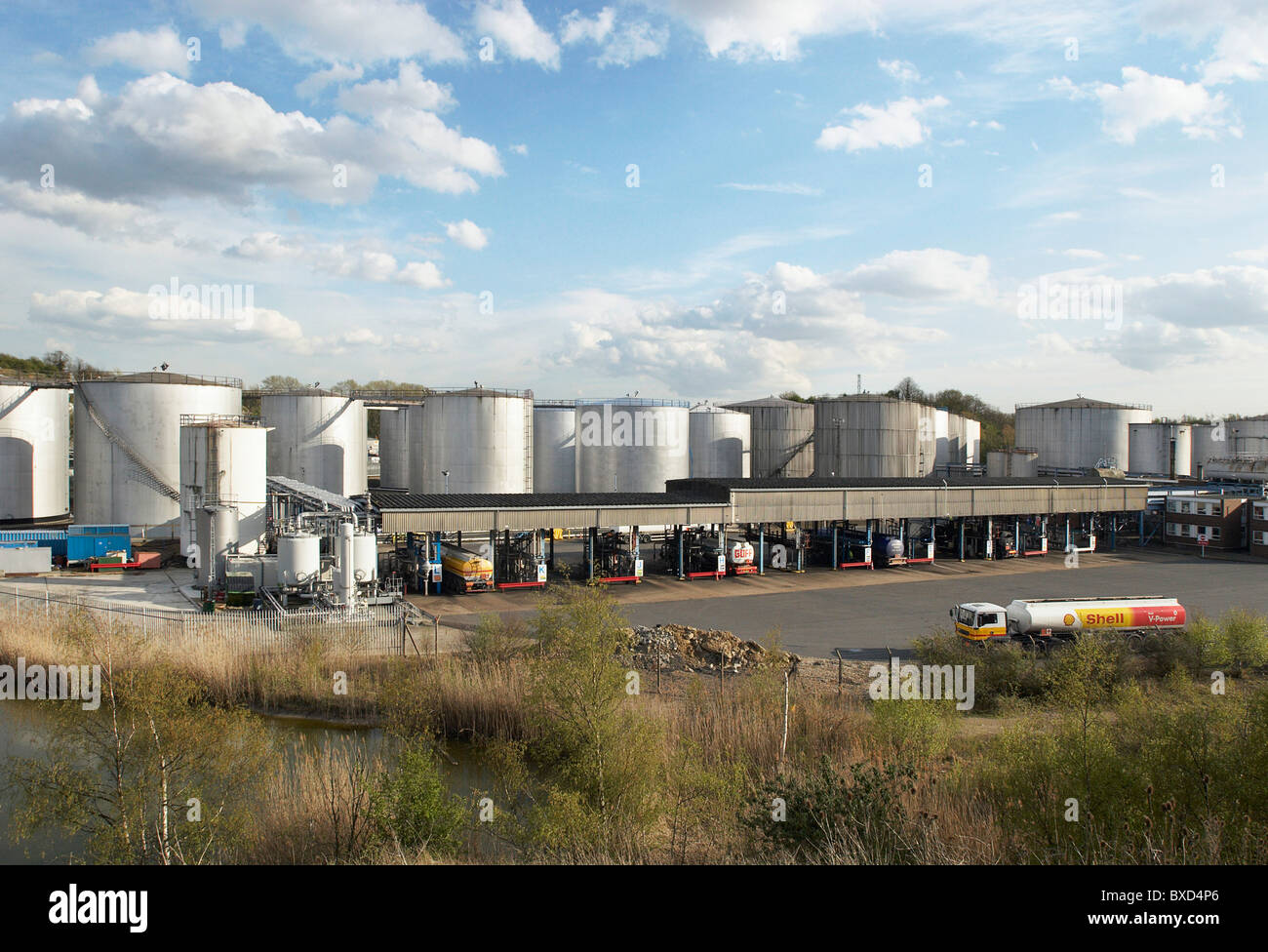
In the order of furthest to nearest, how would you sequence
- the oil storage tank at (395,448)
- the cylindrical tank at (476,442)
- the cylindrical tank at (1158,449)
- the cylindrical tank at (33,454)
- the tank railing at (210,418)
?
the cylindrical tank at (1158,449)
the oil storage tank at (395,448)
the cylindrical tank at (476,442)
the cylindrical tank at (33,454)
the tank railing at (210,418)

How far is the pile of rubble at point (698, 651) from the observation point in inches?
1027

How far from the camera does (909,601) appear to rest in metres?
36.8

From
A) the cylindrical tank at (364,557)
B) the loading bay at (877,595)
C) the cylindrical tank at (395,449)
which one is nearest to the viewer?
the loading bay at (877,595)

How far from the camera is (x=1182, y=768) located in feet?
38.8

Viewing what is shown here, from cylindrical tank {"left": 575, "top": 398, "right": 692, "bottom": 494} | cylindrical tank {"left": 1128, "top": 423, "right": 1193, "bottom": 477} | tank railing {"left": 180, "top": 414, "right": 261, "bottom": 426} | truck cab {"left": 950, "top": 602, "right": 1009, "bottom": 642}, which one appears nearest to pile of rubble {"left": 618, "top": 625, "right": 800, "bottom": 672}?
truck cab {"left": 950, "top": 602, "right": 1009, "bottom": 642}

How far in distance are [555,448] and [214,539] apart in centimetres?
2835

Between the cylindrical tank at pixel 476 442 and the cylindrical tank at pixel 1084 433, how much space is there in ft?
161

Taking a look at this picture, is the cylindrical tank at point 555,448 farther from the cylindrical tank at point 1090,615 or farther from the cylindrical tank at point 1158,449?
the cylindrical tank at point 1158,449

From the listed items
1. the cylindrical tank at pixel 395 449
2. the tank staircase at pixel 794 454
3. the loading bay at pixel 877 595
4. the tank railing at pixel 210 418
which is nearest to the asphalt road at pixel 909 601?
the loading bay at pixel 877 595

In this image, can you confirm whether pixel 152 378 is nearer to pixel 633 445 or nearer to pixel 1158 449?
pixel 633 445

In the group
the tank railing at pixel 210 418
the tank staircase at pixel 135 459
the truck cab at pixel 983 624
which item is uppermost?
the tank railing at pixel 210 418
